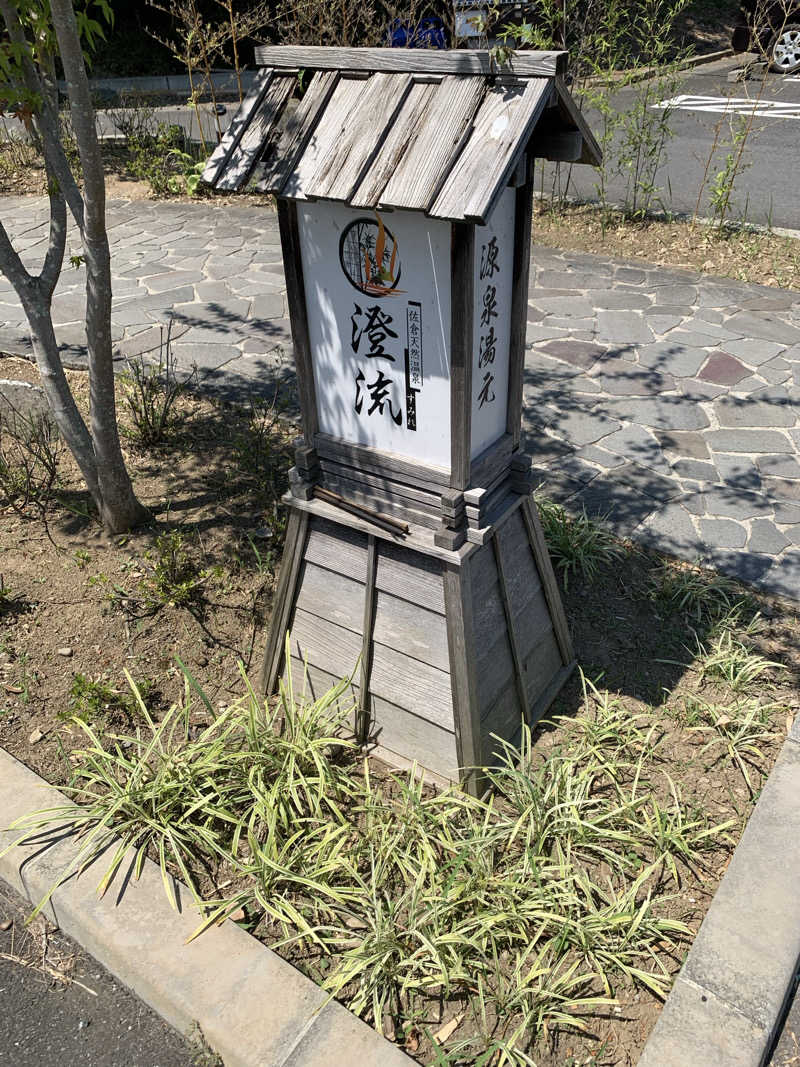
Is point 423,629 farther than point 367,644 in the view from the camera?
No

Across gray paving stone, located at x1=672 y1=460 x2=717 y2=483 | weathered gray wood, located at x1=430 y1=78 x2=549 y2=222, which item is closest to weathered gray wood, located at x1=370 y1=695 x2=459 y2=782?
weathered gray wood, located at x1=430 y1=78 x2=549 y2=222

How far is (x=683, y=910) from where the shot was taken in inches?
101

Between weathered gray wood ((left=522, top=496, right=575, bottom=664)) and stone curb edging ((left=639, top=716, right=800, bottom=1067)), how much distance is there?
949 millimetres

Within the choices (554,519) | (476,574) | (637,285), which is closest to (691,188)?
(637,285)

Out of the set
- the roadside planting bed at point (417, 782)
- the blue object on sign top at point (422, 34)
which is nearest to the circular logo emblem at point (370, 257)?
the roadside planting bed at point (417, 782)

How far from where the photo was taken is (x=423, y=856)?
260 centimetres

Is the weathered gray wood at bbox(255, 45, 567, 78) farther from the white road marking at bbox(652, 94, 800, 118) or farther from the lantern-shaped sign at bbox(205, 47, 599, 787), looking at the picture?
the white road marking at bbox(652, 94, 800, 118)

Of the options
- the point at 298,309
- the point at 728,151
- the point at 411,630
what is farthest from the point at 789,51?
the point at 411,630

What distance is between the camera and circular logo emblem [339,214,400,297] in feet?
7.48

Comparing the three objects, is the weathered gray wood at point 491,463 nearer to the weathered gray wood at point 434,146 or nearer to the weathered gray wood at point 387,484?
the weathered gray wood at point 387,484

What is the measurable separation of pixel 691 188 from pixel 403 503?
8.50m

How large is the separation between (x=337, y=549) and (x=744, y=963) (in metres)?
1.81

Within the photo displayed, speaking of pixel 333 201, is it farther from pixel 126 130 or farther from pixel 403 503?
pixel 126 130

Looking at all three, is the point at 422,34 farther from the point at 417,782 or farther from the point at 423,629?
the point at 417,782
